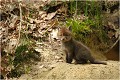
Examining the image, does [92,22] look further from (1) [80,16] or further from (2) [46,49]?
(2) [46,49]

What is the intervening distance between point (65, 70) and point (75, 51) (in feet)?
2.31

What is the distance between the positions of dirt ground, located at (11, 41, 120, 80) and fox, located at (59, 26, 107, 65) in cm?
18

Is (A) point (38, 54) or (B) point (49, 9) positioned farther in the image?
(B) point (49, 9)

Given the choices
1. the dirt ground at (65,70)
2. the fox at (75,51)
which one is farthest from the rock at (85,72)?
the fox at (75,51)

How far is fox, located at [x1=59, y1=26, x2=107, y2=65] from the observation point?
6781mm

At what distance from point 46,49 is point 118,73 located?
161 centimetres

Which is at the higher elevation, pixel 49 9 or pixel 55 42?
pixel 49 9

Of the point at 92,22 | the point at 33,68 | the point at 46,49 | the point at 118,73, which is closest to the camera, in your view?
the point at 118,73

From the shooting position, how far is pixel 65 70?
627 centimetres

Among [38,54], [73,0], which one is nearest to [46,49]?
[38,54]

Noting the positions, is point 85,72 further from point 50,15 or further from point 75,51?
point 50,15

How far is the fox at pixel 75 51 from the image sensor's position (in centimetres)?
678

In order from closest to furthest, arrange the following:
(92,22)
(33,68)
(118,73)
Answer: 1. (118,73)
2. (33,68)
3. (92,22)

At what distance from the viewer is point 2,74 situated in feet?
20.9
